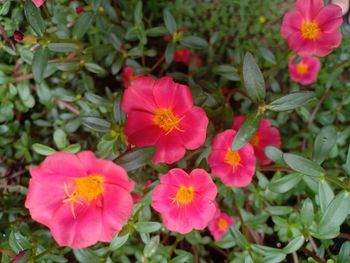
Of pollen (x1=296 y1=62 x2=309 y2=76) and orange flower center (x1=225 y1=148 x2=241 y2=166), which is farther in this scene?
pollen (x1=296 y1=62 x2=309 y2=76)

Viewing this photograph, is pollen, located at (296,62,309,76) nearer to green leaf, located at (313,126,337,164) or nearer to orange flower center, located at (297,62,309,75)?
orange flower center, located at (297,62,309,75)

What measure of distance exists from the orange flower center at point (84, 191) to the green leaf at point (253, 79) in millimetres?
510

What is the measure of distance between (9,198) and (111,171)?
0.76 metres

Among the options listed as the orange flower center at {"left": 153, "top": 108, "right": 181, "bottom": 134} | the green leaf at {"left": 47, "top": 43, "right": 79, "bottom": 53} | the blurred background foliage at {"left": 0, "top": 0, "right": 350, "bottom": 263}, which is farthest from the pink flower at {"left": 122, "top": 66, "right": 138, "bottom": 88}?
the orange flower center at {"left": 153, "top": 108, "right": 181, "bottom": 134}

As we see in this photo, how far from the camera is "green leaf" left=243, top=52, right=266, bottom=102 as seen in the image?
1.21m

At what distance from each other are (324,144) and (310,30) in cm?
41

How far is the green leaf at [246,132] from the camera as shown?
3.93ft

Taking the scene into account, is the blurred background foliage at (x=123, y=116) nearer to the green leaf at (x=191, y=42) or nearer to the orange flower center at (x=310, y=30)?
the green leaf at (x=191, y=42)

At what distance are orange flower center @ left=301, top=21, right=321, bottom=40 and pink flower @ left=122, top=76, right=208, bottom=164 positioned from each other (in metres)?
0.54

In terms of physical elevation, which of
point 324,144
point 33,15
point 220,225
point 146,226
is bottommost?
point 220,225

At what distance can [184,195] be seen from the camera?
4.39ft

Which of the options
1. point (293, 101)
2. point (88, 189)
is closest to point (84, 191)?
point (88, 189)

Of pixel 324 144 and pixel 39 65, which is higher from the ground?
pixel 39 65

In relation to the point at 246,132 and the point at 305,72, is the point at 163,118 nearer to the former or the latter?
the point at 246,132
